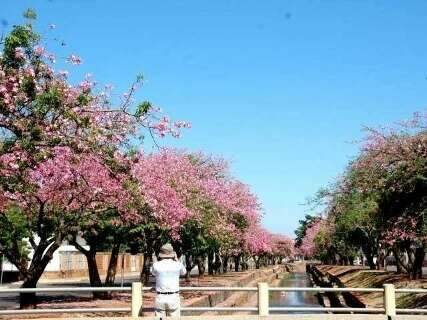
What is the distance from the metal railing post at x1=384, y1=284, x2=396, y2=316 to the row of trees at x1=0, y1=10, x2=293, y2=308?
6.41m

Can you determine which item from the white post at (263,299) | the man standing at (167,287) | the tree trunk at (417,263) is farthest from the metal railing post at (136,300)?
the tree trunk at (417,263)

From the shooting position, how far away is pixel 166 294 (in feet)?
41.1

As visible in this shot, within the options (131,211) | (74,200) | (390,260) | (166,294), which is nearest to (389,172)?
(131,211)

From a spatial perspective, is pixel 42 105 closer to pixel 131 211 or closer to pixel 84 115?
pixel 84 115

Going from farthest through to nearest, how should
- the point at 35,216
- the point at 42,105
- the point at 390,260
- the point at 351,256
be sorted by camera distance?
the point at 390,260, the point at 351,256, the point at 35,216, the point at 42,105

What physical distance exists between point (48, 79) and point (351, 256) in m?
75.5

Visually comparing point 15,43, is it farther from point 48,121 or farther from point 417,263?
point 417,263

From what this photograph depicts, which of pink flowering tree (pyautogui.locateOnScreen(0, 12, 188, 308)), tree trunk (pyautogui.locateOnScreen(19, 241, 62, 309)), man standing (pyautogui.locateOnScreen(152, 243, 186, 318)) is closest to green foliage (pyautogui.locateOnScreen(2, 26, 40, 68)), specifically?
pink flowering tree (pyautogui.locateOnScreen(0, 12, 188, 308))

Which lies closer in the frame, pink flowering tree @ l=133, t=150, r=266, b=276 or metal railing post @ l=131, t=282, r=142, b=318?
metal railing post @ l=131, t=282, r=142, b=318

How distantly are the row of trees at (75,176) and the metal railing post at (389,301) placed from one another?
6408mm

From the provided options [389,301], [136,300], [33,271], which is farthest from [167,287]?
[33,271]

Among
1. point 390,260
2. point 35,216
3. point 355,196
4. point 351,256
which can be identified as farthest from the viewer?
point 390,260

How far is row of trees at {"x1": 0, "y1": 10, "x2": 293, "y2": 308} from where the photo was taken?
14258 millimetres

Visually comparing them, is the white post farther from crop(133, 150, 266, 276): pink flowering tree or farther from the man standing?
crop(133, 150, 266, 276): pink flowering tree
